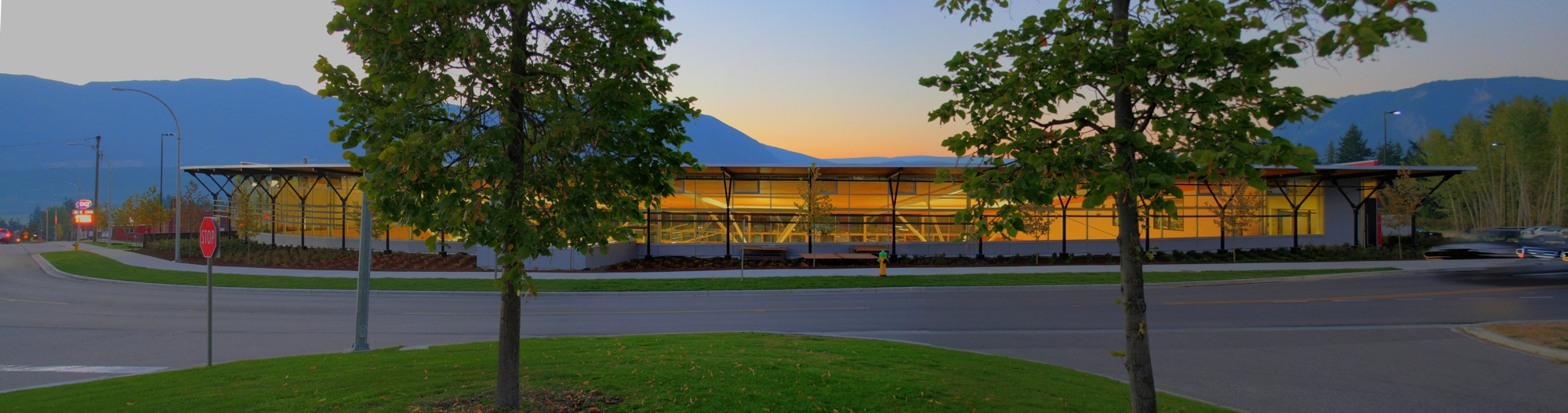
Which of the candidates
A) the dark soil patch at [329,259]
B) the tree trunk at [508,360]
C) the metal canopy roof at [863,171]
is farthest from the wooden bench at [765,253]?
the tree trunk at [508,360]

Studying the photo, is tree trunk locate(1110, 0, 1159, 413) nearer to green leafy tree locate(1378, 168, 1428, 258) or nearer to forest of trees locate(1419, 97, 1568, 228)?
green leafy tree locate(1378, 168, 1428, 258)

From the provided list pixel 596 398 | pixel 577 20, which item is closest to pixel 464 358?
pixel 596 398

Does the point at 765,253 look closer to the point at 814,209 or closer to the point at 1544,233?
the point at 814,209

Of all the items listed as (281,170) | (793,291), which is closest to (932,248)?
(793,291)

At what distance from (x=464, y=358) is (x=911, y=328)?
26.1ft

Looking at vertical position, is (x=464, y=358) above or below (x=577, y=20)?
below

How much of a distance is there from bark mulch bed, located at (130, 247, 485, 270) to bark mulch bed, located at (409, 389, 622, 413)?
2151cm

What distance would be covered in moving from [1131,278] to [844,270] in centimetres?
2029

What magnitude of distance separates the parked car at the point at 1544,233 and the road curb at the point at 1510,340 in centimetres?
3922

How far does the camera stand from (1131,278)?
15.7ft

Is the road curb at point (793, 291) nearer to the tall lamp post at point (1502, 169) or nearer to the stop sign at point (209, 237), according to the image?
the stop sign at point (209, 237)

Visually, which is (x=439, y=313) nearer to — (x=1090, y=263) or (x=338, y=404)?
(x=338, y=404)

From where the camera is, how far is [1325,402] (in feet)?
25.8

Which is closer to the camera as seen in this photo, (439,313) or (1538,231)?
(439,313)
